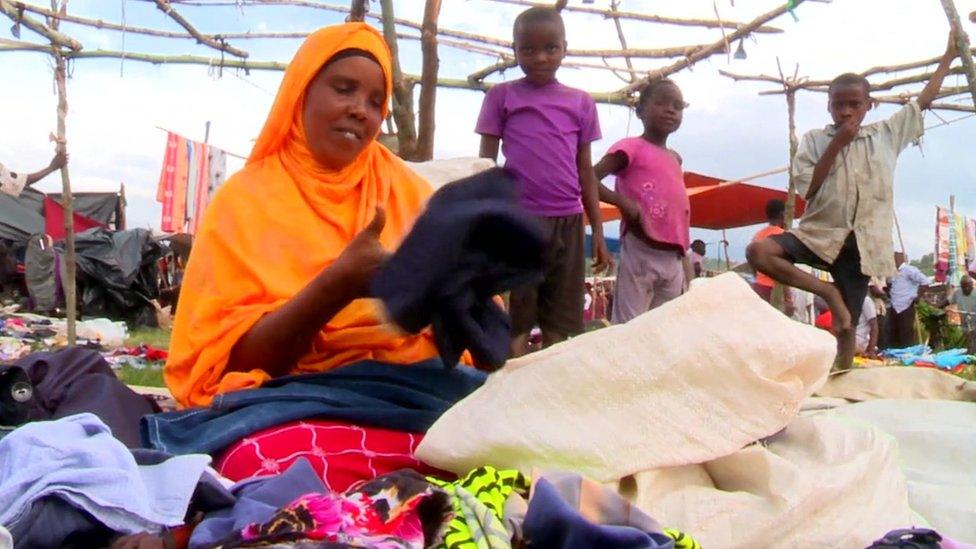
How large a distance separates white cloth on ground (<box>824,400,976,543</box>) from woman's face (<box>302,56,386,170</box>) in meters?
1.25

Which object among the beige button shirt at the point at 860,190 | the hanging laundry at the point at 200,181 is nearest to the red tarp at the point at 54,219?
the hanging laundry at the point at 200,181

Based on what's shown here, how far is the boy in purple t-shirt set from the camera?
163 inches

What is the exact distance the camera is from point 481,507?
1.25 m

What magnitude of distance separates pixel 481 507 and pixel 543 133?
3.16 m

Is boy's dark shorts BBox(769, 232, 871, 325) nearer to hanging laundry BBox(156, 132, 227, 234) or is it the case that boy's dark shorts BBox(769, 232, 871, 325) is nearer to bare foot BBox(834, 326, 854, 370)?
bare foot BBox(834, 326, 854, 370)

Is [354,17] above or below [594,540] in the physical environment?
above

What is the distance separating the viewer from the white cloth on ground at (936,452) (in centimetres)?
176

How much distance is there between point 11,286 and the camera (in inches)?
479

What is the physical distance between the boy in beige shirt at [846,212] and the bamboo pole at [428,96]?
2.02 metres

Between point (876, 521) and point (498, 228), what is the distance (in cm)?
76

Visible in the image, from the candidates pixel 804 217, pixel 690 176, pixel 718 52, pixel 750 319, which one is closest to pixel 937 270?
pixel 690 176

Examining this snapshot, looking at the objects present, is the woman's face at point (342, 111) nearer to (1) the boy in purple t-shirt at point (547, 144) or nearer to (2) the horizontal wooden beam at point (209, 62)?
(1) the boy in purple t-shirt at point (547, 144)

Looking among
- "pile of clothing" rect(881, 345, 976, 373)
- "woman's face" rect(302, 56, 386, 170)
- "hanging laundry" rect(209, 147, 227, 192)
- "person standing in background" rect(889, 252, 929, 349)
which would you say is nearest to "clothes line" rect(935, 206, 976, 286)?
"person standing in background" rect(889, 252, 929, 349)

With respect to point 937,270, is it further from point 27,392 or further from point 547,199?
point 27,392
